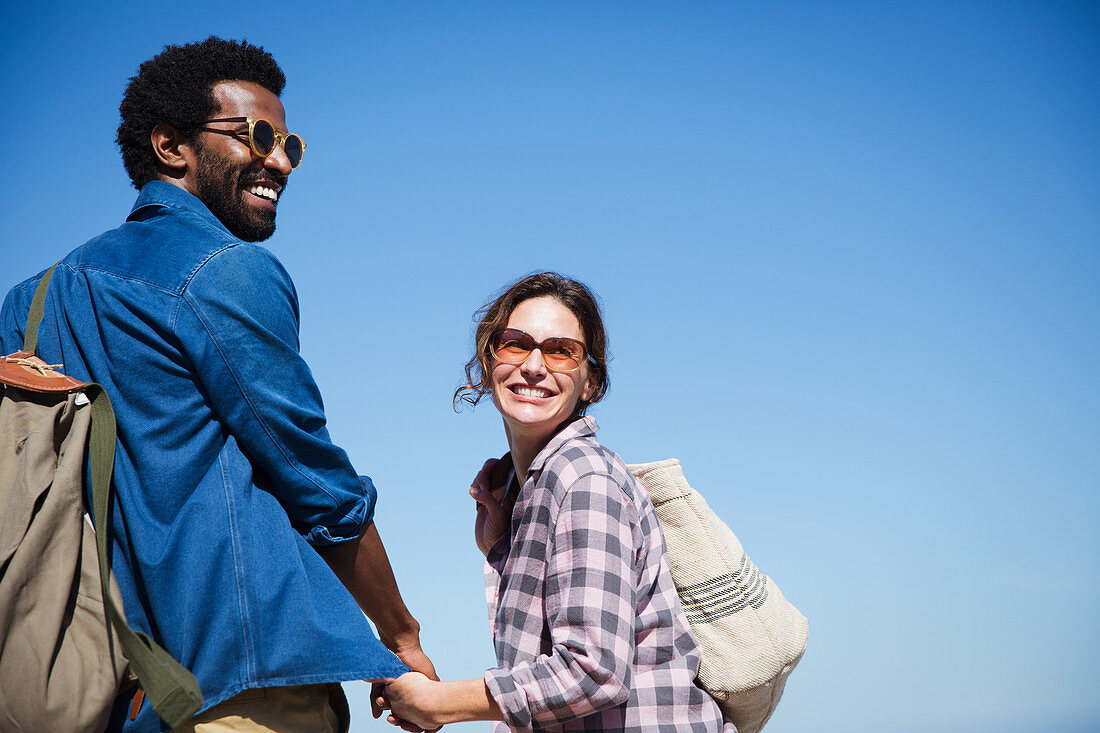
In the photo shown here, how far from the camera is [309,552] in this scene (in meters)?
2.77

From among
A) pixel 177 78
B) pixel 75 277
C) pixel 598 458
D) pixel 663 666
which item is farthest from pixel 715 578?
pixel 177 78

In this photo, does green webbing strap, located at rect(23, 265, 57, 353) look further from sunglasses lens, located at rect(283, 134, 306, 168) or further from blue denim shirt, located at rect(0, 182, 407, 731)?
sunglasses lens, located at rect(283, 134, 306, 168)

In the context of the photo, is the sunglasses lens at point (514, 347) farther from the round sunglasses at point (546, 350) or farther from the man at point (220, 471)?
the man at point (220, 471)

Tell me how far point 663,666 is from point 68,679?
1814mm

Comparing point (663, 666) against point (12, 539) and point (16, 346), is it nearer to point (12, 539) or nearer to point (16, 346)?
point (12, 539)

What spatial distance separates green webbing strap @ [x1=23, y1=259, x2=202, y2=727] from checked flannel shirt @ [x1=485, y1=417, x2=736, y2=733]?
0.97 meters

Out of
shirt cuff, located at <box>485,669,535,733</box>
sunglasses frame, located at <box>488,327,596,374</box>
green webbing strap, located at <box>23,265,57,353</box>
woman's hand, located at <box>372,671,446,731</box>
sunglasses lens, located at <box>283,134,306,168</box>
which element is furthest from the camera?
sunglasses frame, located at <box>488,327,596,374</box>

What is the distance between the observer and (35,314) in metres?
2.72

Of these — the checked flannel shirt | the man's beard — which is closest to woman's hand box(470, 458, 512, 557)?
the checked flannel shirt

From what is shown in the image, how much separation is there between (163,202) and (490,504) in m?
1.68

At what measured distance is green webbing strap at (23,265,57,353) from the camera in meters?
2.68

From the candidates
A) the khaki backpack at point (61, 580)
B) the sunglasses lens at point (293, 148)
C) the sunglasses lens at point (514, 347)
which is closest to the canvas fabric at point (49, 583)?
the khaki backpack at point (61, 580)

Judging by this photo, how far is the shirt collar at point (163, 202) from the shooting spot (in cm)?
299

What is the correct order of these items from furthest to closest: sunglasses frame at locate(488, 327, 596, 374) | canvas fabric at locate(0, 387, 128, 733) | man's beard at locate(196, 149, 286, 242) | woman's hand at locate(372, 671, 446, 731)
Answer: sunglasses frame at locate(488, 327, 596, 374) < man's beard at locate(196, 149, 286, 242) < woman's hand at locate(372, 671, 446, 731) < canvas fabric at locate(0, 387, 128, 733)
